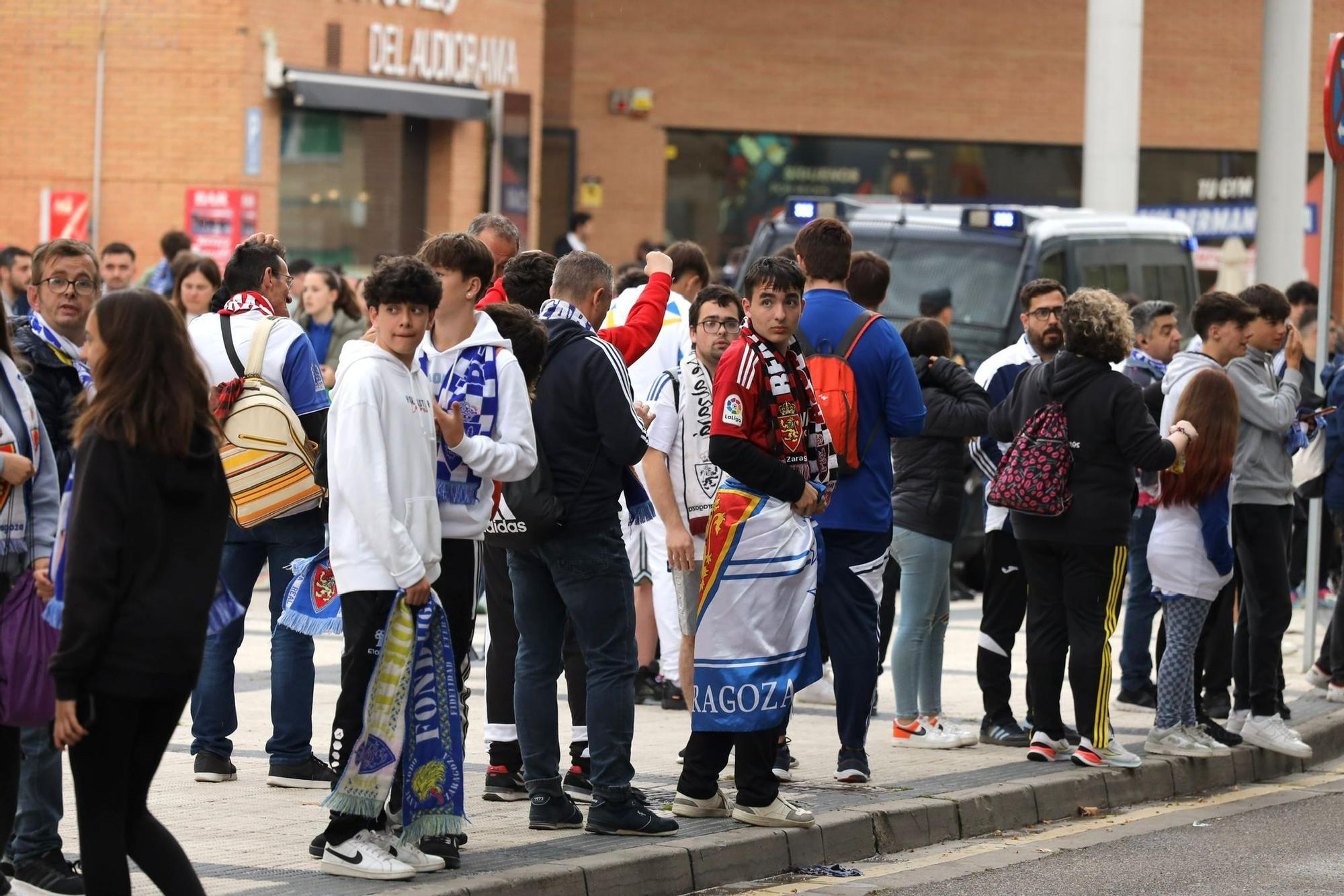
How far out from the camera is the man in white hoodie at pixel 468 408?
661 centimetres

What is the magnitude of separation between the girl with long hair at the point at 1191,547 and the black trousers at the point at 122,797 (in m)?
5.14

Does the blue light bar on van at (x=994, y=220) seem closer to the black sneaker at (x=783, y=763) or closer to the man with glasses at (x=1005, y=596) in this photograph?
the man with glasses at (x=1005, y=596)

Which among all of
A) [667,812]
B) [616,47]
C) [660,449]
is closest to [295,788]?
[667,812]

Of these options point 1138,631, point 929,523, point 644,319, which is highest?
point 644,319

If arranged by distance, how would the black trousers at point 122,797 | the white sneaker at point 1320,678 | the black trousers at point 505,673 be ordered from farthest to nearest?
the white sneaker at point 1320,678
the black trousers at point 505,673
the black trousers at point 122,797

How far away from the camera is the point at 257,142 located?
21953 millimetres

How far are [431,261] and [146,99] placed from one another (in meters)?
15.9

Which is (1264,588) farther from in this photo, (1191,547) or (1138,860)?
(1138,860)

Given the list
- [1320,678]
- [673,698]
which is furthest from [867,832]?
[1320,678]

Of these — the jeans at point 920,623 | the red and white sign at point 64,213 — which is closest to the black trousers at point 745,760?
the jeans at point 920,623

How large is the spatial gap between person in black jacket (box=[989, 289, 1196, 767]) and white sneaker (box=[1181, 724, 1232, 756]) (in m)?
0.64

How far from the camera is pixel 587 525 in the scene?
6.99 metres

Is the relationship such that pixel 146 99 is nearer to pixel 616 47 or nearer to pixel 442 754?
pixel 616 47

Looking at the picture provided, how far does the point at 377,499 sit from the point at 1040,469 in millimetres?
3389
